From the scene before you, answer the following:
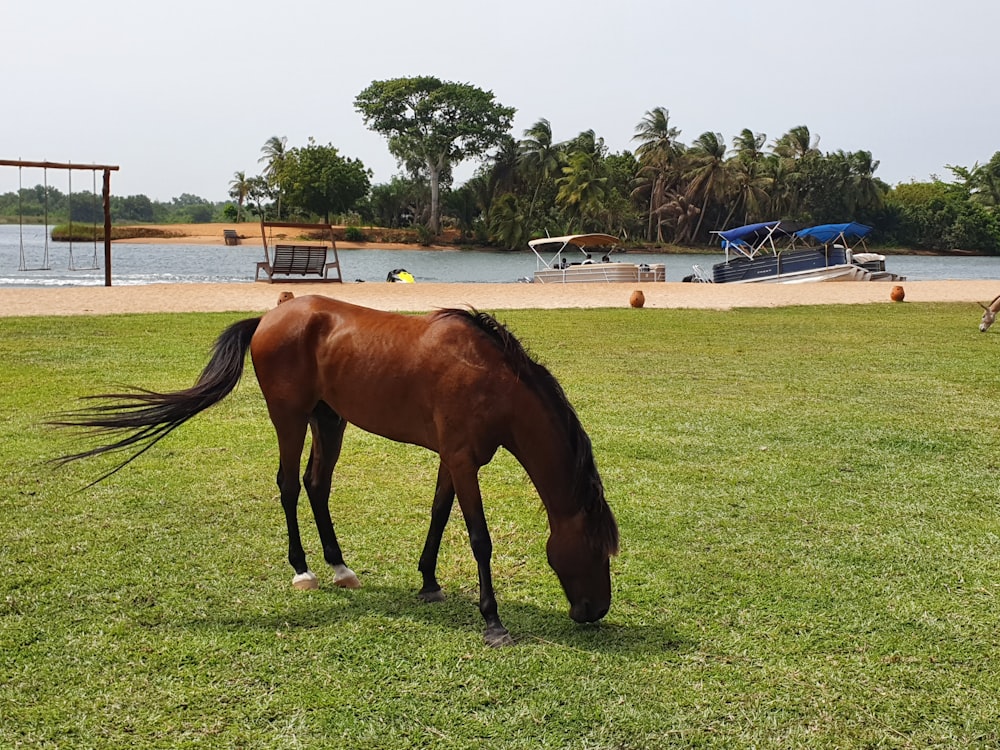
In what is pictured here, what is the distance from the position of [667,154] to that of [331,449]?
3266 inches

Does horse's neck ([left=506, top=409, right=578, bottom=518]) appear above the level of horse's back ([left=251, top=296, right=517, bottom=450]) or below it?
below

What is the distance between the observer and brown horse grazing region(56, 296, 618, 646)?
4.06m

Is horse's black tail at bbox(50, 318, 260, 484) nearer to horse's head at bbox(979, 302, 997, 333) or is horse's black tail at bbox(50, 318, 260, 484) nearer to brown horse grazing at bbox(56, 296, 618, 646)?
brown horse grazing at bbox(56, 296, 618, 646)

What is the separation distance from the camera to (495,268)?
59.7m

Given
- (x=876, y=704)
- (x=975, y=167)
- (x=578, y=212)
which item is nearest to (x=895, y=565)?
(x=876, y=704)

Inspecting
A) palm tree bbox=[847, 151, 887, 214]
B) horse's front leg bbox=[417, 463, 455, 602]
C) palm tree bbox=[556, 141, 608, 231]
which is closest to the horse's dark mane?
horse's front leg bbox=[417, 463, 455, 602]

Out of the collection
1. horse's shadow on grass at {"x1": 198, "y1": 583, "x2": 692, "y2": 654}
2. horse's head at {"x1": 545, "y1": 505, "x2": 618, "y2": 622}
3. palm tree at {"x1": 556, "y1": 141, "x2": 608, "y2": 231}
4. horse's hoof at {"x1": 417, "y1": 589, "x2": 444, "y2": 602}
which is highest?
palm tree at {"x1": 556, "y1": 141, "x2": 608, "y2": 231}

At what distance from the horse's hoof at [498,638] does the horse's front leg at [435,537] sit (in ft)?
1.74

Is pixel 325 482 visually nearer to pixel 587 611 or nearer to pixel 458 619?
pixel 458 619

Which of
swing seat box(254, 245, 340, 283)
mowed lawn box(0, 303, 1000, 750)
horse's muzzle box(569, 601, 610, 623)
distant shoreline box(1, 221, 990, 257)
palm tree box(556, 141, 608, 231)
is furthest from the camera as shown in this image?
distant shoreline box(1, 221, 990, 257)

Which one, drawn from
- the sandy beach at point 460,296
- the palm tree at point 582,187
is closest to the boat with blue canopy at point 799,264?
the sandy beach at point 460,296

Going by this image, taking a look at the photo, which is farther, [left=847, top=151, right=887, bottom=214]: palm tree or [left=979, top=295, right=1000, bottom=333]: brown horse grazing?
[left=847, top=151, right=887, bottom=214]: palm tree

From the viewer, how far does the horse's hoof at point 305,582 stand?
466cm

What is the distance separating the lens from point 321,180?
272 ft
